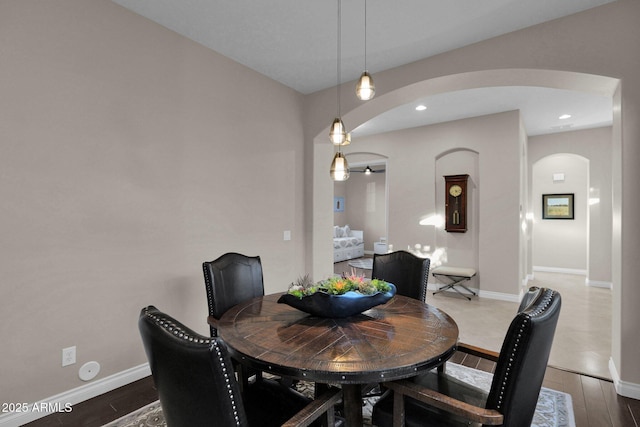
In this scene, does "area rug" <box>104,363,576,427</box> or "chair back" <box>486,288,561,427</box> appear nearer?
"chair back" <box>486,288,561,427</box>

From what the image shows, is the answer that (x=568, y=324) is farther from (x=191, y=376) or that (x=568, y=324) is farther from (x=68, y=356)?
(x=68, y=356)

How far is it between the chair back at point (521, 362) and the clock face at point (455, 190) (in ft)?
14.6

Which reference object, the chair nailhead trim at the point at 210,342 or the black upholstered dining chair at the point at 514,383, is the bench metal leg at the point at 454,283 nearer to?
the black upholstered dining chair at the point at 514,383

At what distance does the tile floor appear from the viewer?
9.66 feet

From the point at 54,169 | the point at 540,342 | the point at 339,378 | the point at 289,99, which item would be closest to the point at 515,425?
the point at 540,342

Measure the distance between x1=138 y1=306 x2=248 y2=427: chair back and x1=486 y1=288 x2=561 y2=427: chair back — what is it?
907mm

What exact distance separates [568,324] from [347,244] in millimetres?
5802

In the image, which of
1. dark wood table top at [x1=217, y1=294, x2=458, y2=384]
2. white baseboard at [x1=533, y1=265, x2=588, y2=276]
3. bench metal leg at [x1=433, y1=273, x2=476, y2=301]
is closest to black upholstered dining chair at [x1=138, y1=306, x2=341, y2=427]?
dark wood table top at [x1=217, y1=294, x2=458, y2=384]

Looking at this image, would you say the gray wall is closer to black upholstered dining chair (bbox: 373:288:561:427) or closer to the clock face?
black upholstered dining chair (bbox: 373:288:561:427)

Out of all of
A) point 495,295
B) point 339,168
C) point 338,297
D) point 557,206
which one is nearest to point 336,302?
point 338,297

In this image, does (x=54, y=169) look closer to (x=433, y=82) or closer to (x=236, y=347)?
(x=236, y=347)

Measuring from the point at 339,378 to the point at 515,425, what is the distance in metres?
0.67

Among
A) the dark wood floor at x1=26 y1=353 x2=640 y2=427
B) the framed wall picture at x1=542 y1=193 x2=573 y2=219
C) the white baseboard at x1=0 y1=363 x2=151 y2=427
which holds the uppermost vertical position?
the framed wall picture at x1=542 y1=193 x2=573 y2=219

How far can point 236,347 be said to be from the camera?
1.38 metres
